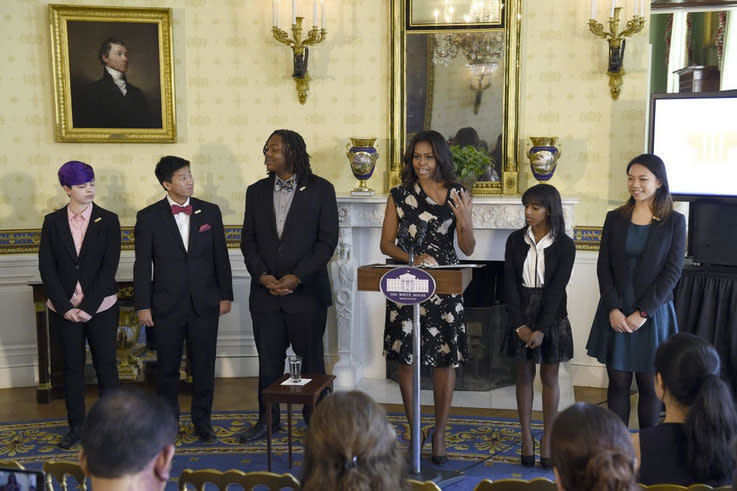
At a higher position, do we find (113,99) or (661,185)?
(113,99)

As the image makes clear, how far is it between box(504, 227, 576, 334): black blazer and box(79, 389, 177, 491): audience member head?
251 centimetres

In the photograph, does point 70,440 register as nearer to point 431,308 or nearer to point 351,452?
point 431,308

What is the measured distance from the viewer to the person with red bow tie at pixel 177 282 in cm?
433

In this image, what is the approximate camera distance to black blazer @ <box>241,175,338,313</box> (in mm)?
4316

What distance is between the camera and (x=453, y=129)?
541 centimetres

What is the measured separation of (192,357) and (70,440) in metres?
0.79

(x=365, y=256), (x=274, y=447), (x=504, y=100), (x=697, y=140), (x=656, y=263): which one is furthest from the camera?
(x=365, y=256)

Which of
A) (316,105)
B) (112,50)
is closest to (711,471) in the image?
(316,105)

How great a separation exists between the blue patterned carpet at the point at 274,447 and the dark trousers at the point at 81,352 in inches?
10.4

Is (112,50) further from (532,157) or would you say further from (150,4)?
(532,157)

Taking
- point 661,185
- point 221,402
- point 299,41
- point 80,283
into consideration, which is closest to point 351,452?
point 661,185

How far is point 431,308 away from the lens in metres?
3.88

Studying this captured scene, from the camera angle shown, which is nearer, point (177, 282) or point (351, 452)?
point (351, 452)

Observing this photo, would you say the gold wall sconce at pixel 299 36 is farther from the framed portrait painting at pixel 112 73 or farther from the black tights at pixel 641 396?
the black tights at pixel 641 396
